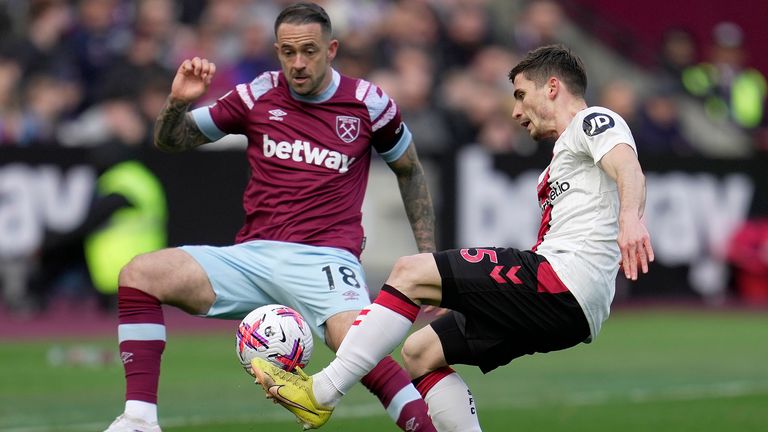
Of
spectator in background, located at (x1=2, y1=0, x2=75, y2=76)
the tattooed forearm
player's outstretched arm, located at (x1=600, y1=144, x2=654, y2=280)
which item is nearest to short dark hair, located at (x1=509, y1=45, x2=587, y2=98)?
player's outstretched arm, located at (x1=600, y1=144, x2=654, y2=280)

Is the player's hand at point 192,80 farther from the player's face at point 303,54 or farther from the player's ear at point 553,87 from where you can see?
the player's ear at point 553,87

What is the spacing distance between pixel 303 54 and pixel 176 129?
81 centimetres

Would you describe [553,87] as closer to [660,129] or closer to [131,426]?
[131,426]

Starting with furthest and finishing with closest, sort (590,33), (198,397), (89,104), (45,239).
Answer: (590,33)
(89,104)
(45,239)
(198,397)

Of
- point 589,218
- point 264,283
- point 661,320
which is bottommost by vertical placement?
point 661,320

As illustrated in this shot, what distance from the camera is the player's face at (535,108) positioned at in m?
6.83

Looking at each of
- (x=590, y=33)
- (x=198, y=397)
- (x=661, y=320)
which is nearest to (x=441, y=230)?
(x=661, y=320)

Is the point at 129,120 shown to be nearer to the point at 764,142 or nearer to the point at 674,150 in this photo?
the point at 674,150

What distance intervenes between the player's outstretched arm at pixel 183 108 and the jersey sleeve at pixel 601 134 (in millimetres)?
2053

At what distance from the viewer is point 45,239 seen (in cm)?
1496

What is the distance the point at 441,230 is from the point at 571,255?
1003 cm

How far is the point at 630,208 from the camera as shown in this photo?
20.2 feet

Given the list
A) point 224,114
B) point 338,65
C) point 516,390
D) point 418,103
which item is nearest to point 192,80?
point 224,114

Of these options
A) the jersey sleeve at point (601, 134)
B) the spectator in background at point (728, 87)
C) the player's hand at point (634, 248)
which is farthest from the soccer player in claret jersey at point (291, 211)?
the spectator in background at point (728, 87)
